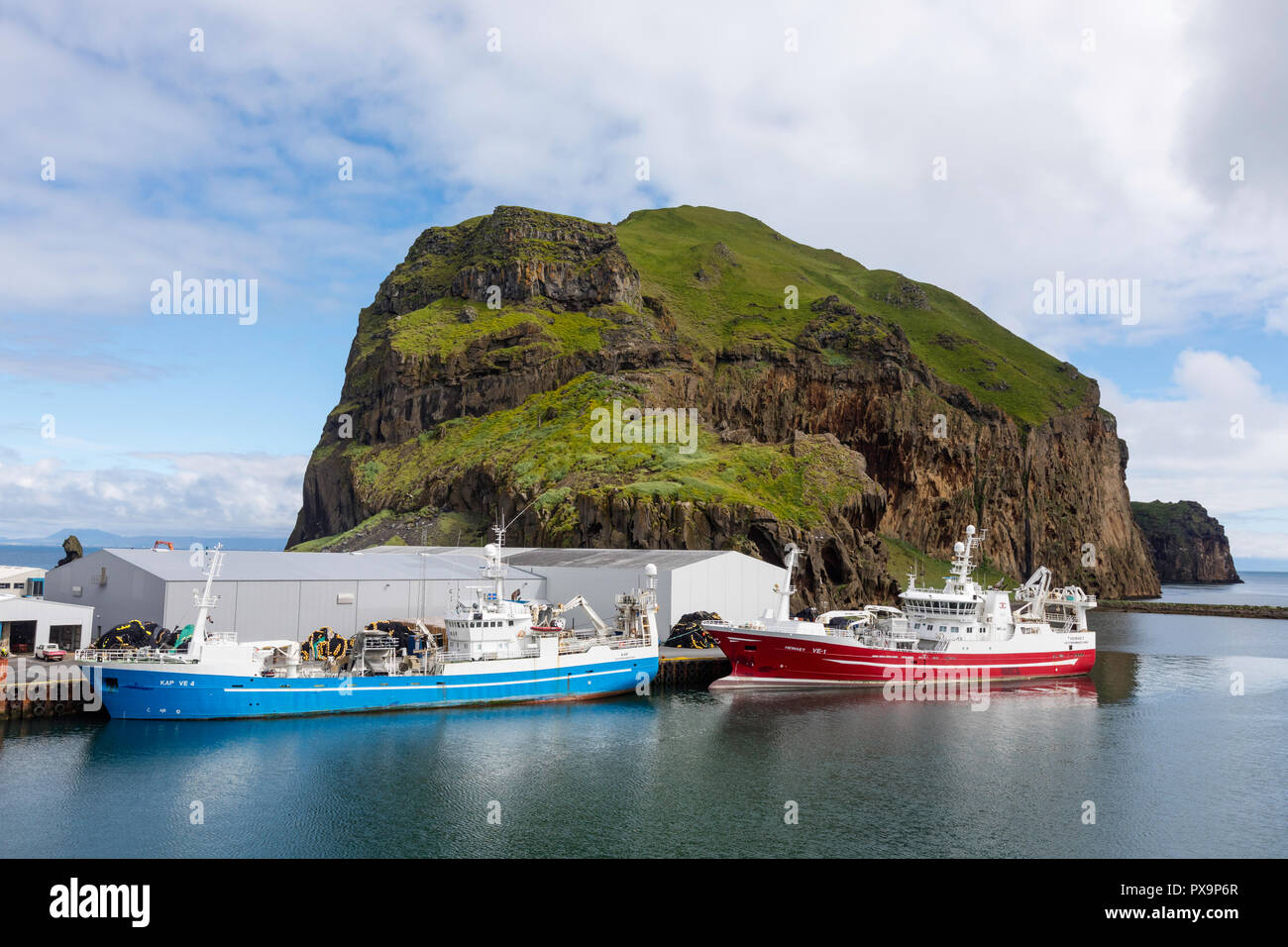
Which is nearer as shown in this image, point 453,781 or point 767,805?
point 767,805

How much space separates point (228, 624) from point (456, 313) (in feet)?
364

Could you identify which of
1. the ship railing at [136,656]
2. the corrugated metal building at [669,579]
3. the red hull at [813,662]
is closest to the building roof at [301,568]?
the corrugated metal building at [669,579]

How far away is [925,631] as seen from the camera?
59.2m

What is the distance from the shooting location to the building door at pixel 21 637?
163 ft

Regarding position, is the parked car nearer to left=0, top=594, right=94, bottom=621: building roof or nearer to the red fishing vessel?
left=0, top=594, right=94, bottom=621: building roof

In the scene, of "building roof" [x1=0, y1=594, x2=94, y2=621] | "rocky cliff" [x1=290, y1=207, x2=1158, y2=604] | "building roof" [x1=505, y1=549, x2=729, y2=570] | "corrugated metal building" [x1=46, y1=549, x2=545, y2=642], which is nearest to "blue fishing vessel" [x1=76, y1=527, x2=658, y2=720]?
"corrugated metal building" [x1=46, y1=549, x2=545, y2=642]

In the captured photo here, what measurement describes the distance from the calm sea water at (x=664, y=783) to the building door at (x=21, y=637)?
10709 millimetres

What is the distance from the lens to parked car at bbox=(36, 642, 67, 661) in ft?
154

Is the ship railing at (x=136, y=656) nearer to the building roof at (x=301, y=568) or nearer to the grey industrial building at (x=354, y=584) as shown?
the grey industrial building at (x=354, y=584)

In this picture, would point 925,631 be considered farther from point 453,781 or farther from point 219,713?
point 219,713

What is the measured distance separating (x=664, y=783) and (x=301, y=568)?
33344 millimetres

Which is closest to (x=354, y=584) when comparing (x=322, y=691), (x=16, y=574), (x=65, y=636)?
(x=322, y=691)
